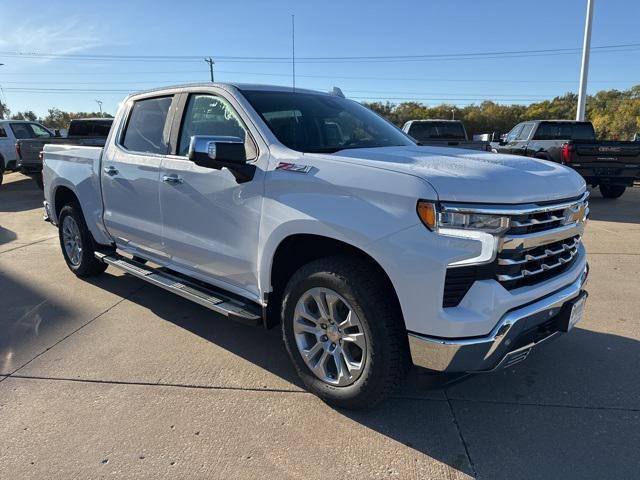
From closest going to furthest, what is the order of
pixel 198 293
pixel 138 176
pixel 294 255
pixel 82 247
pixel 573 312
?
pixel 573 312, pixel 294 255, pixel 198 293, pixel 138 176, pixel 82 247

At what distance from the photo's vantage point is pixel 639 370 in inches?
134

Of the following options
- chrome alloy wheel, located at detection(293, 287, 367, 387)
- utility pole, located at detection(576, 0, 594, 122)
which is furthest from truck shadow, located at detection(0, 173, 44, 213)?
utility pole, located at detection(576, 0, 594, 122)

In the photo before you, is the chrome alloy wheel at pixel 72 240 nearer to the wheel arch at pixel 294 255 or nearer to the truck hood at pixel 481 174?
the wheel arch at pixel 294 255

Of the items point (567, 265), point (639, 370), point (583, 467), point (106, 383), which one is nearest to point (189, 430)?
point (106, 383)

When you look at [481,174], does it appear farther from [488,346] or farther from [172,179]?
[172,179]

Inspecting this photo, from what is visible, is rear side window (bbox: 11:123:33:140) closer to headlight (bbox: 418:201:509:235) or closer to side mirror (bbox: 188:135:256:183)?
side mirror (bbox: 188:135:256:183)

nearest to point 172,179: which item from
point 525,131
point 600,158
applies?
point 600,158

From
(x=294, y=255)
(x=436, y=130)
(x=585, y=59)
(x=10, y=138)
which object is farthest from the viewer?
(x=585, y=59)

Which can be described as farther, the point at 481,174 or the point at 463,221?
the point at 481,174

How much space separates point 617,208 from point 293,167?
34.5 feet

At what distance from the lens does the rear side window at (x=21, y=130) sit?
1583 cm

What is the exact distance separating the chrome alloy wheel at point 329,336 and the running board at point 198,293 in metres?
0.37

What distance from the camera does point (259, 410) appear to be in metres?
3.00

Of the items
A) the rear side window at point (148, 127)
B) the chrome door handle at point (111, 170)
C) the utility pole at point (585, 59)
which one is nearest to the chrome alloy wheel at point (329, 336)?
the rear side window at point (148, 127)
